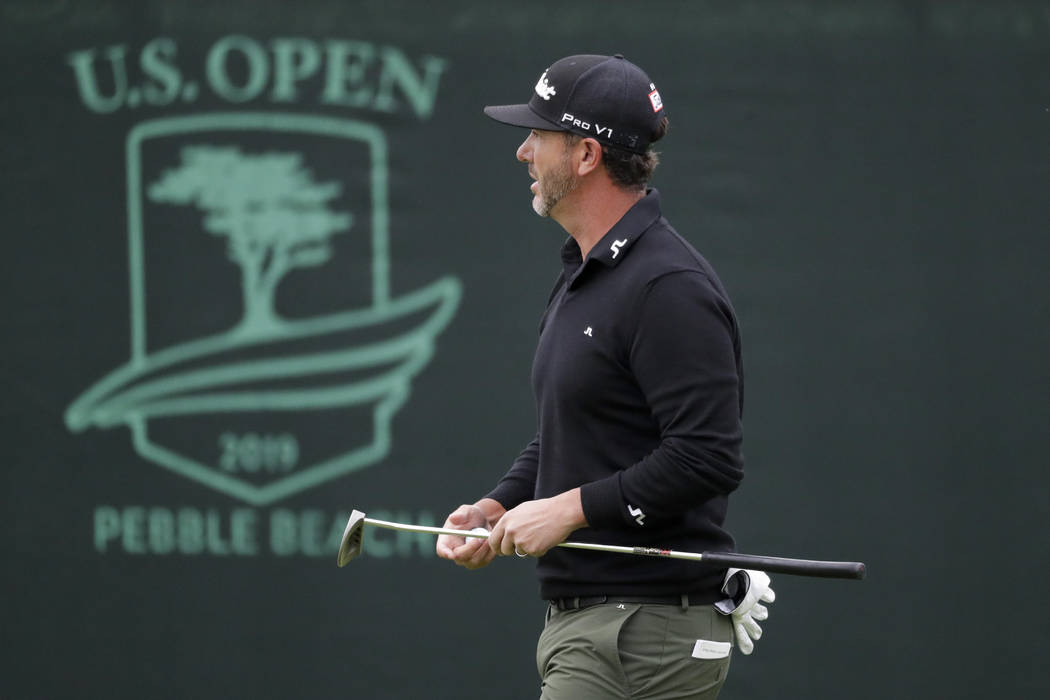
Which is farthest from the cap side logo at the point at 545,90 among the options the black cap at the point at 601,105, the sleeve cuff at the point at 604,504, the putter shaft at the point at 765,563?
the putter shaft at the point at 765,563

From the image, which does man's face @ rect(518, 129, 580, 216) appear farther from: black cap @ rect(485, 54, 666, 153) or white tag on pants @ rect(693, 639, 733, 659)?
white tag on pants @ rect(693, 639, 733, 659)

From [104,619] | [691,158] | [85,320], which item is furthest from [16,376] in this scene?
[691,158]

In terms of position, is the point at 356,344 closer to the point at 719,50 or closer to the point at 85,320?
the point at 85,320

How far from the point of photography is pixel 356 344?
15.0ft

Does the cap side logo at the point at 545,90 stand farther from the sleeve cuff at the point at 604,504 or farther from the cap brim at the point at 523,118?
the sleeve cuff at the point at 604,504

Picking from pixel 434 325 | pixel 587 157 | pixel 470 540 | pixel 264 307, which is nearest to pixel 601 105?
pixel 587 157

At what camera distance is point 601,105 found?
2.79 metres

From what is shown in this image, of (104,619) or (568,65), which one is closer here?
(568,65)

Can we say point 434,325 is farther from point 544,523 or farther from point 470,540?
point 544,523

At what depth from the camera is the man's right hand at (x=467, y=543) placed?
2900 mm

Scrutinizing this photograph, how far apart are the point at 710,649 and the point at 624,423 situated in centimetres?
47

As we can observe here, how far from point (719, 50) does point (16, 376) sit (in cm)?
253

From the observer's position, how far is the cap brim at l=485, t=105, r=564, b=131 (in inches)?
111

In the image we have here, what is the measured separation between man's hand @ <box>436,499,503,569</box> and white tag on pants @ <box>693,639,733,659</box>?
1.46 feet
